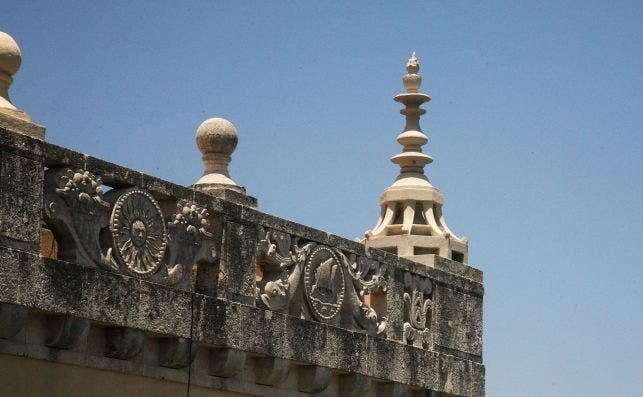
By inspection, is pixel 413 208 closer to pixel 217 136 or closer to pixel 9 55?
pixel 217 136

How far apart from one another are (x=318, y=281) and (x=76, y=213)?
410 cm

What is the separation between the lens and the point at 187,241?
16859mm

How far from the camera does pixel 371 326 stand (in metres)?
19.6

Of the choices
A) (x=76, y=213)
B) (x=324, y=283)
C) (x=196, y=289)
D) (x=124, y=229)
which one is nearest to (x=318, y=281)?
(x=324, y=283)

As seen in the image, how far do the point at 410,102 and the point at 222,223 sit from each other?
222 inches

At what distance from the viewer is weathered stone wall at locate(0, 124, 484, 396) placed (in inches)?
588

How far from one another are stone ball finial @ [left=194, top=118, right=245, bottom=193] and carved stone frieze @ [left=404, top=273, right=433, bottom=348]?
3355mm

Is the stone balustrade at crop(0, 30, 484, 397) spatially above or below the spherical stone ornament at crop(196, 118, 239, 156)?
below

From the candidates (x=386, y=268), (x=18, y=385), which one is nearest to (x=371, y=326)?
(x=386, y=268)

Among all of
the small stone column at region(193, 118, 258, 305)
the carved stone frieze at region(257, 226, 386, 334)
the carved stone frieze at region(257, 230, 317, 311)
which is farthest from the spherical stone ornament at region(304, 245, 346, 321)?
the small stone column at region(193, 118, 258, 305)

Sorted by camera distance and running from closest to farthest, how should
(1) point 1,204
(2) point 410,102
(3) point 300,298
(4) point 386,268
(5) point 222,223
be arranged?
(1) point 1,204 < (5) point 222,223 < (3) point 300,298 < (4) point 386,268 < (2) point 410,102

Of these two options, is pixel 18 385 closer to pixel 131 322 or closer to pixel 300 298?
pixel 131 322

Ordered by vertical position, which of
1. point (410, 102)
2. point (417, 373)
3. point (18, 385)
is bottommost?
point (18, 385)

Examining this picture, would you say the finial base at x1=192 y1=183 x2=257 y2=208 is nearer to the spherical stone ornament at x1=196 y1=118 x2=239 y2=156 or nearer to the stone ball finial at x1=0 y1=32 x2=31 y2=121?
the spherical stone ornament at x1=196 y1=118 x2=239 y2=156
